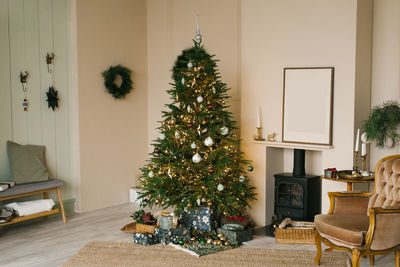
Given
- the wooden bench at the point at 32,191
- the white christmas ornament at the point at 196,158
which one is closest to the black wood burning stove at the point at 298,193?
the white christmas ornament at the point at 196,158

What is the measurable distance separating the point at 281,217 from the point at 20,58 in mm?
3554

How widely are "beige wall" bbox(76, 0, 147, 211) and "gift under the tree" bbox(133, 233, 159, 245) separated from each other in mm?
1640

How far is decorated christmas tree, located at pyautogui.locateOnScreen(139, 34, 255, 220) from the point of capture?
4664 millimetres

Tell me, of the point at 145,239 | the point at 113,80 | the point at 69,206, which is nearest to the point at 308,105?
the point at 145,239

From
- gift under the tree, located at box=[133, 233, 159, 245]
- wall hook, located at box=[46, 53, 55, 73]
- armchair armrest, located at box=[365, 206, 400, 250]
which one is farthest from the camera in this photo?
wall hook, located at box=[46, 53, 55, 73]

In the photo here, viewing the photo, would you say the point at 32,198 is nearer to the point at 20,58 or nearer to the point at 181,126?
the point at 20,58

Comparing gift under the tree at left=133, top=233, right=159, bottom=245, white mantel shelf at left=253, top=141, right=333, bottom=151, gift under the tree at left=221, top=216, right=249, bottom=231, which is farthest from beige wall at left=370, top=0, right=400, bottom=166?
gift under the tree at left=133, top=233, right=159, bottom=245

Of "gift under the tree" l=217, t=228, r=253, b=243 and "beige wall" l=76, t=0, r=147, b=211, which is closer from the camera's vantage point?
"gift under the tree" l=217, t=228, r=253, b=243

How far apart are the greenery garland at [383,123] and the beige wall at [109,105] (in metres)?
3.44

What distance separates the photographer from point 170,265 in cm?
395

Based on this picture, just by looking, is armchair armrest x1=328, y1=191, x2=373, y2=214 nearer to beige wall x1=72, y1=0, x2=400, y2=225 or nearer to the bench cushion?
beige wall x1=72, y1=0, x2=400, y2=225

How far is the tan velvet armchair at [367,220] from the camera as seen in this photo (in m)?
3.42

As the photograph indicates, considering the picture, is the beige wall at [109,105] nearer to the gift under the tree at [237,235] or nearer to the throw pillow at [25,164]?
the throw pillow at [25,164]

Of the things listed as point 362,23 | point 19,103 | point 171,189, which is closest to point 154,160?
point 171,189
